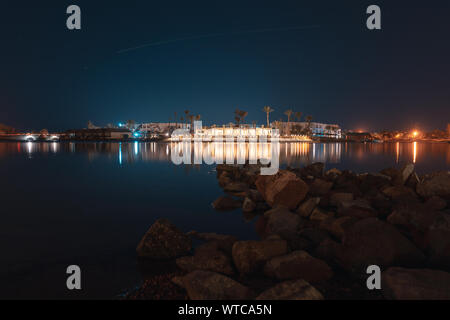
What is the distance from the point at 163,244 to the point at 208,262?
1.46m

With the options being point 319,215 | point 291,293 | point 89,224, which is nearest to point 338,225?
point 319,215

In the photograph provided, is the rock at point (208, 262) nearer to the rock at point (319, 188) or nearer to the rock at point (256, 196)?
the rock at point (256, 196)

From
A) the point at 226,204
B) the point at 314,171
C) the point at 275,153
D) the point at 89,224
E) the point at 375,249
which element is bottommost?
the point at 89,224

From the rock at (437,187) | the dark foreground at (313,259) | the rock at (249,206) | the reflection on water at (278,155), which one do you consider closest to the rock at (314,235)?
the dark foreground at (313,259)

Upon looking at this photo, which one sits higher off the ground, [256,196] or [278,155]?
[278,155]

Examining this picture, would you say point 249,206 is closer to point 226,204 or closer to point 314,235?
point 226,204

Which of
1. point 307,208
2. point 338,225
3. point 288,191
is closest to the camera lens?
point 338,225

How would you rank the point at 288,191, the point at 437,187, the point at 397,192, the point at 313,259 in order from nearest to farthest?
the point at 313,259, the point at 288,191, the point at 437,187, the point at 397,192

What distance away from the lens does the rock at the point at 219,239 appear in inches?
243

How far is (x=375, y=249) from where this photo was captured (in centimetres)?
560

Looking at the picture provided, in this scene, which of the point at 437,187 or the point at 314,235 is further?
the point at 437,187

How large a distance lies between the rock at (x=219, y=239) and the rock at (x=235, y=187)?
6418 mm
